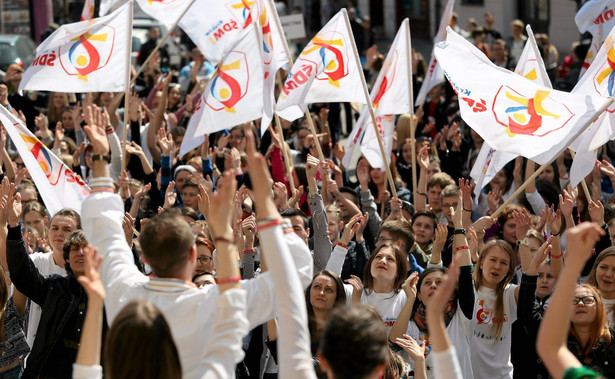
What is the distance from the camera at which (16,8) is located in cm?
2266

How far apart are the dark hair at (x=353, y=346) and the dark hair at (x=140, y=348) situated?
1.51 feet

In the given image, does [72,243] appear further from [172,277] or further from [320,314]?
[172,277]

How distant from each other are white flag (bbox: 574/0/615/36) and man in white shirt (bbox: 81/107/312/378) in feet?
22.4

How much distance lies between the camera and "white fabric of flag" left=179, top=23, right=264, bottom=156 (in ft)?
25.8

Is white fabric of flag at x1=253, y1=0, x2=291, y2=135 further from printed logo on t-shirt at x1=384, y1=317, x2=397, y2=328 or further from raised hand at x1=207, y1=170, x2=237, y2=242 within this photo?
raised hand at x1=207, y1=170, x2=237, y2=242

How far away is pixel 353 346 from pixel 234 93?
5181 millimetres

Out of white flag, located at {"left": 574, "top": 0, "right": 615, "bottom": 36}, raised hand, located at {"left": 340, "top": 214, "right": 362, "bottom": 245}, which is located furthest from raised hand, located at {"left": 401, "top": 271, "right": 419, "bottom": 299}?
white flag, located at {"left": 574, "top": 0, "right": 615, "bottom": 36}

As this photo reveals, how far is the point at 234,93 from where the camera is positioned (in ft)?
25.9

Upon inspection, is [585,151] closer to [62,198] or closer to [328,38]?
[328,38]

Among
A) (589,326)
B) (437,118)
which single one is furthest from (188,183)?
(437,118)

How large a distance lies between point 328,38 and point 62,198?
2.89 metres

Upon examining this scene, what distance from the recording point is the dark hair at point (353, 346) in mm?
2908

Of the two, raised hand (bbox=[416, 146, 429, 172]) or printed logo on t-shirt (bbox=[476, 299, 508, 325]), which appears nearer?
printed logo on t-shirt (bbox=[476, 299, 508, 325])

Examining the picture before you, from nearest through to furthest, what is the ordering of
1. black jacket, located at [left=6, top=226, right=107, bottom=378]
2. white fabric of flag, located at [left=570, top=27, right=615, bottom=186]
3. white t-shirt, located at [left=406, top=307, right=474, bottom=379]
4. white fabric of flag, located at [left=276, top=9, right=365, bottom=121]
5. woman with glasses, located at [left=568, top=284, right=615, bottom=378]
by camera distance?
1. black jacket, located at [left=6, top=226, right=107, bottom=378]
2. woman with glasses, located at [left=568, top=284, right=615, bottom=378]
3. white t-shirt, located at [left=406, top=307, right=474, bottom=379]
4. white fabric of flag, located at [left=570, top=27, right=615, bottom=186]
5. white fabric of flag, located at [left=276, top=9, right=365, bottom=121]
